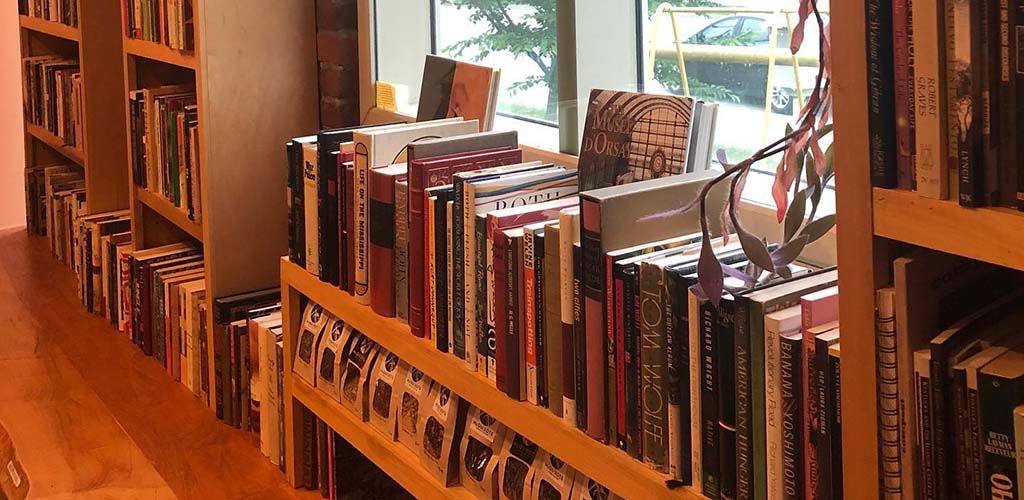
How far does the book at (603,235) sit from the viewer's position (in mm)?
1272

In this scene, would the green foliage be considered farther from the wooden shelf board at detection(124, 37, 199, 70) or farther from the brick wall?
the wooden shelf board at detection(124, 37, 199, 70)

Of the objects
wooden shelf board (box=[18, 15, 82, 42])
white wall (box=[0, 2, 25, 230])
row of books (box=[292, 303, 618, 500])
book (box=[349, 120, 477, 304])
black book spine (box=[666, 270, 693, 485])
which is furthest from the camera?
white wall (box=[0, 2, 25, 230])

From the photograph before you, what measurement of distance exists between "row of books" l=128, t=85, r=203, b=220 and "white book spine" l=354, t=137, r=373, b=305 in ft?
2.81

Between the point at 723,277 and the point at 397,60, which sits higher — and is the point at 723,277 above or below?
below

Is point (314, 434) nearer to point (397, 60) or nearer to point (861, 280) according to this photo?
point (397, 60)

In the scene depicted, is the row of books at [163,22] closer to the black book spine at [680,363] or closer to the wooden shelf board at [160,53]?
the wooden shelf board at [160,53]

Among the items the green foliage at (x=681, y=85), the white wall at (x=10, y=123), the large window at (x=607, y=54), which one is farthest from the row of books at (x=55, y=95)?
the green foliage at (x=681, y=85)

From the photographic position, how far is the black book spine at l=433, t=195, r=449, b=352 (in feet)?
5.17

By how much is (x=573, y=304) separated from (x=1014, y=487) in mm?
592

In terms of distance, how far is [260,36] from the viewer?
2416 mm

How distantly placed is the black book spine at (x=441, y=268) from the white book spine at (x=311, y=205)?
0.39 m

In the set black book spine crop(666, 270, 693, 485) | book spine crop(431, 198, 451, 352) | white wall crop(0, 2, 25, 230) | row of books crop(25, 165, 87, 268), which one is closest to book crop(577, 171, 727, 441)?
black book spine crop(666, 270, 693, 485)

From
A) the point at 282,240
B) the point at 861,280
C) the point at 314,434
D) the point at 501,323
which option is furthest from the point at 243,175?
the point at 861,280

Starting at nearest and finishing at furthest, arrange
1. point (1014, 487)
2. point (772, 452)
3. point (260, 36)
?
point (1014, 487), point (772, 452), point (260, 36)
